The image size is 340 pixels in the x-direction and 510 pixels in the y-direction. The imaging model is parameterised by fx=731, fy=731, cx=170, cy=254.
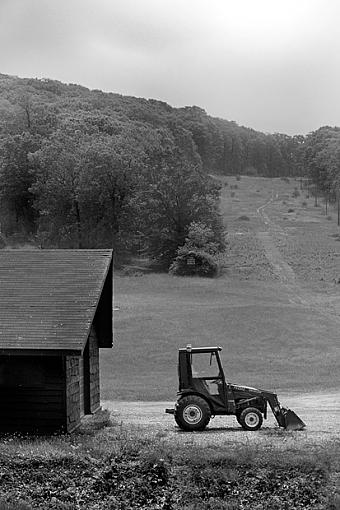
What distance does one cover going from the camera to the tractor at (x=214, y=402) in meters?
20.0

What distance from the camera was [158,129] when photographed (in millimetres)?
128500

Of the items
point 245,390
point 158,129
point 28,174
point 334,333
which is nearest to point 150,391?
point 245,390

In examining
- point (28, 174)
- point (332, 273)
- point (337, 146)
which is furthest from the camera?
point (337, 146)

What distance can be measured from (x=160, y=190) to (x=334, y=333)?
1391 inches

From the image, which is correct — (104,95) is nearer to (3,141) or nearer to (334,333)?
(3,141)

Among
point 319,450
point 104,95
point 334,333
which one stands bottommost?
point 334,333

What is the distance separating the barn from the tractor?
9.57ft

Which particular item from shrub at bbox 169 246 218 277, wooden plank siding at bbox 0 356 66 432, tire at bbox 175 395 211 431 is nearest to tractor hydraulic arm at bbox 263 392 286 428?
tire at bbox 175 395 211 431

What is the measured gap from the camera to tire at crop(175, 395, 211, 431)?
65.4 ft

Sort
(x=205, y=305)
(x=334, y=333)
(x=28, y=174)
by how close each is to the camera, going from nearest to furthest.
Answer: (x=334, y=333) → (x=205, y=305) → (x=28, y=174)

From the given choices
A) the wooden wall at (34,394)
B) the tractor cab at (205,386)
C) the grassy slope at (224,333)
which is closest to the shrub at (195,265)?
the grassy slope at (224,333)

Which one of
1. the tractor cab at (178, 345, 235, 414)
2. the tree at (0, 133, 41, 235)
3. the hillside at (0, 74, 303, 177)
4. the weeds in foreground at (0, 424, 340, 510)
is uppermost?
the hillside at (0, 74, 303, 177)

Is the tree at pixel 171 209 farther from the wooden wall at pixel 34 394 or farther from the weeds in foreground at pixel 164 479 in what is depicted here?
the weeds in foreground at pixel 164 479

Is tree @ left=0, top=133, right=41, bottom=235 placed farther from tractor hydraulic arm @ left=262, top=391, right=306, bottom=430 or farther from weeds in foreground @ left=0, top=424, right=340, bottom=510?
weeds in foreground @ left=0, top=424, right=340, bottom=510
